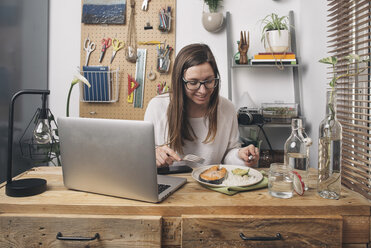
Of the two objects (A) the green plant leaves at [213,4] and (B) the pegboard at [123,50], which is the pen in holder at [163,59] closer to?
(B) the pegboard at [123,50]

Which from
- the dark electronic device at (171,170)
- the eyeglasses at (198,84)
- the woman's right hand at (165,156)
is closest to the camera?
the woman's right hand at (165,156)

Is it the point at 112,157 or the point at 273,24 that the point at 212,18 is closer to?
the point at 273,24

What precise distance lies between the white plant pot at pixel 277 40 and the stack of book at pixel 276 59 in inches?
1.4

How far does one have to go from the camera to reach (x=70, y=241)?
0.84 m

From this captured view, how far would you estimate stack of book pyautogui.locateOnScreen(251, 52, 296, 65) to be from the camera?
2287mm

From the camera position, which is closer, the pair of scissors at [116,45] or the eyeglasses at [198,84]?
the eyeglasses at [198,84]

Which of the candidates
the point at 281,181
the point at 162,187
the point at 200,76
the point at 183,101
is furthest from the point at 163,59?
the point at 281,181

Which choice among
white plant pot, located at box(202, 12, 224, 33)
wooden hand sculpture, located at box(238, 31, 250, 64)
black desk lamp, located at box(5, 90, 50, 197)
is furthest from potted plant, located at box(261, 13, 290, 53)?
black desk lamp, located at box(5, 90, 50, 197)

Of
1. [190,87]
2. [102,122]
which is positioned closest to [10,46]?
[190,87]

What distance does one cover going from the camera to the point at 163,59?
2494 millimetres

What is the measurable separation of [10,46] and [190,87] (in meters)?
1.31

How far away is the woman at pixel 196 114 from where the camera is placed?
1477mm

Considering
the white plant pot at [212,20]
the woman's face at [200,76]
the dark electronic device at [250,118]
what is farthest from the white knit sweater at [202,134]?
the white plant pot at [212,20]

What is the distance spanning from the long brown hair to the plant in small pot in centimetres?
93
